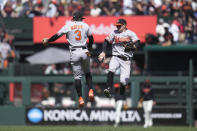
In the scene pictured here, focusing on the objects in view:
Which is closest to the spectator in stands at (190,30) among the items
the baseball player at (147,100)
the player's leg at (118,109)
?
the baseball player at (147,100)

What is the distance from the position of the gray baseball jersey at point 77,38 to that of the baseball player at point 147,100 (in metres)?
7.47

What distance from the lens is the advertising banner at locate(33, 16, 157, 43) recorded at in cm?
2238

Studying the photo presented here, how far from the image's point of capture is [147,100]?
2050 cm

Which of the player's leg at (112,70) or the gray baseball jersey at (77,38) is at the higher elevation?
the gray baseball jersey at (77,38)

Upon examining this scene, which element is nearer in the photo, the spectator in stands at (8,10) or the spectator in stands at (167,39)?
the spectator in stands at (167,39)

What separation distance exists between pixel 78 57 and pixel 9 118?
31.1ft

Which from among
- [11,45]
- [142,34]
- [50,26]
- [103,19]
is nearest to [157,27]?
[142,34]

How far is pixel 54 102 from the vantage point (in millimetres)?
21875

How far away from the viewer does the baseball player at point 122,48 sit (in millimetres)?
13531

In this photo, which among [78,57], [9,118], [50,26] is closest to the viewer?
[78,57]

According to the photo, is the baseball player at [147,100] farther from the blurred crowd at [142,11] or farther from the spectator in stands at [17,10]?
the spectator in stands at [17,10]

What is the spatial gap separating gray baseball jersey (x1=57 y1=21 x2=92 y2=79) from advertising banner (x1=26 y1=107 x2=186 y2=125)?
8511 millimetres

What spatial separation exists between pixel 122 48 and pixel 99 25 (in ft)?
30.4

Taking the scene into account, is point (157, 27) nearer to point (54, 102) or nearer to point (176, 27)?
point (176, 27)
